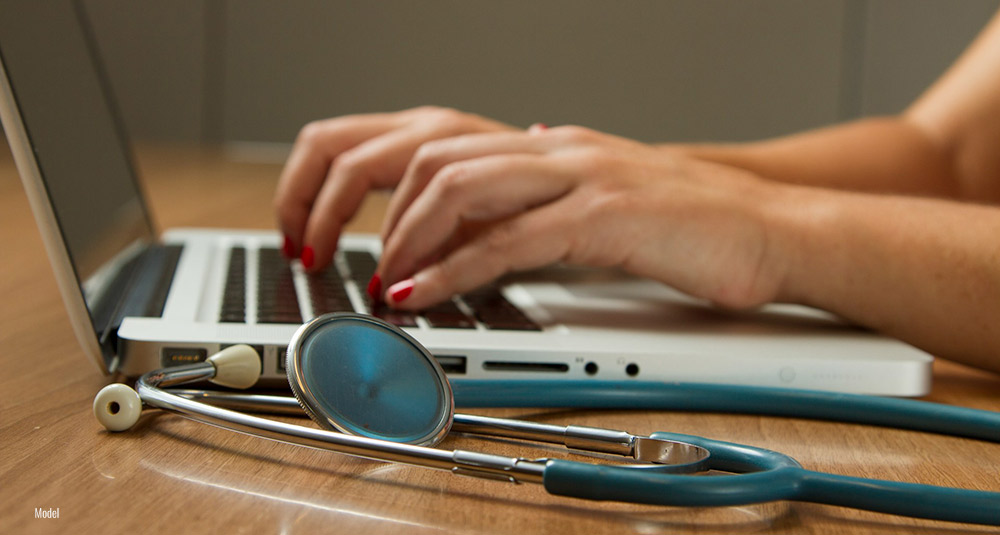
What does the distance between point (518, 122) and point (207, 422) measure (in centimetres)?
285

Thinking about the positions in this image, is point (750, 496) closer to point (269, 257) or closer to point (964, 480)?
point (964, 480)

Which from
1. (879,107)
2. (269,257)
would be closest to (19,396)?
(269,257)

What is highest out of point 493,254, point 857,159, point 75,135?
point 75,135

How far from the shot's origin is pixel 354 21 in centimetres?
302

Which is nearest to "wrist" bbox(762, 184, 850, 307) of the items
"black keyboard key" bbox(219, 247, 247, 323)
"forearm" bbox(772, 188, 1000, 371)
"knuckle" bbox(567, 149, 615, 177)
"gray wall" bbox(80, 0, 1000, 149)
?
"forearm" bbox(772, 188, 1000, 371)

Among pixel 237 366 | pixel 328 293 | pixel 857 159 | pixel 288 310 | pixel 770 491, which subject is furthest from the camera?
pixel 857 159

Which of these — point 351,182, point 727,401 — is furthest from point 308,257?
point 727,401

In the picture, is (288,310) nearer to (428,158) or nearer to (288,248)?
(428,158)

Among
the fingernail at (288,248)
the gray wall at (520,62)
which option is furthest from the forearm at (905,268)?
the gray wall at (520,62)

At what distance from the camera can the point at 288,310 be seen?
0.56m

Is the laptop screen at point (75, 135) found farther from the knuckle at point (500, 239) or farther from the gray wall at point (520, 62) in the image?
the gray wall at point (520, 62)

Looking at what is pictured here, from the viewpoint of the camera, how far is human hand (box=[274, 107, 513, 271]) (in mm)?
764

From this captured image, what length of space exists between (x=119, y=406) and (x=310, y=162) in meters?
0.50

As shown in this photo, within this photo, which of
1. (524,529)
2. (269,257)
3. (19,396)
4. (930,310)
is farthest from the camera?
(269,257)
